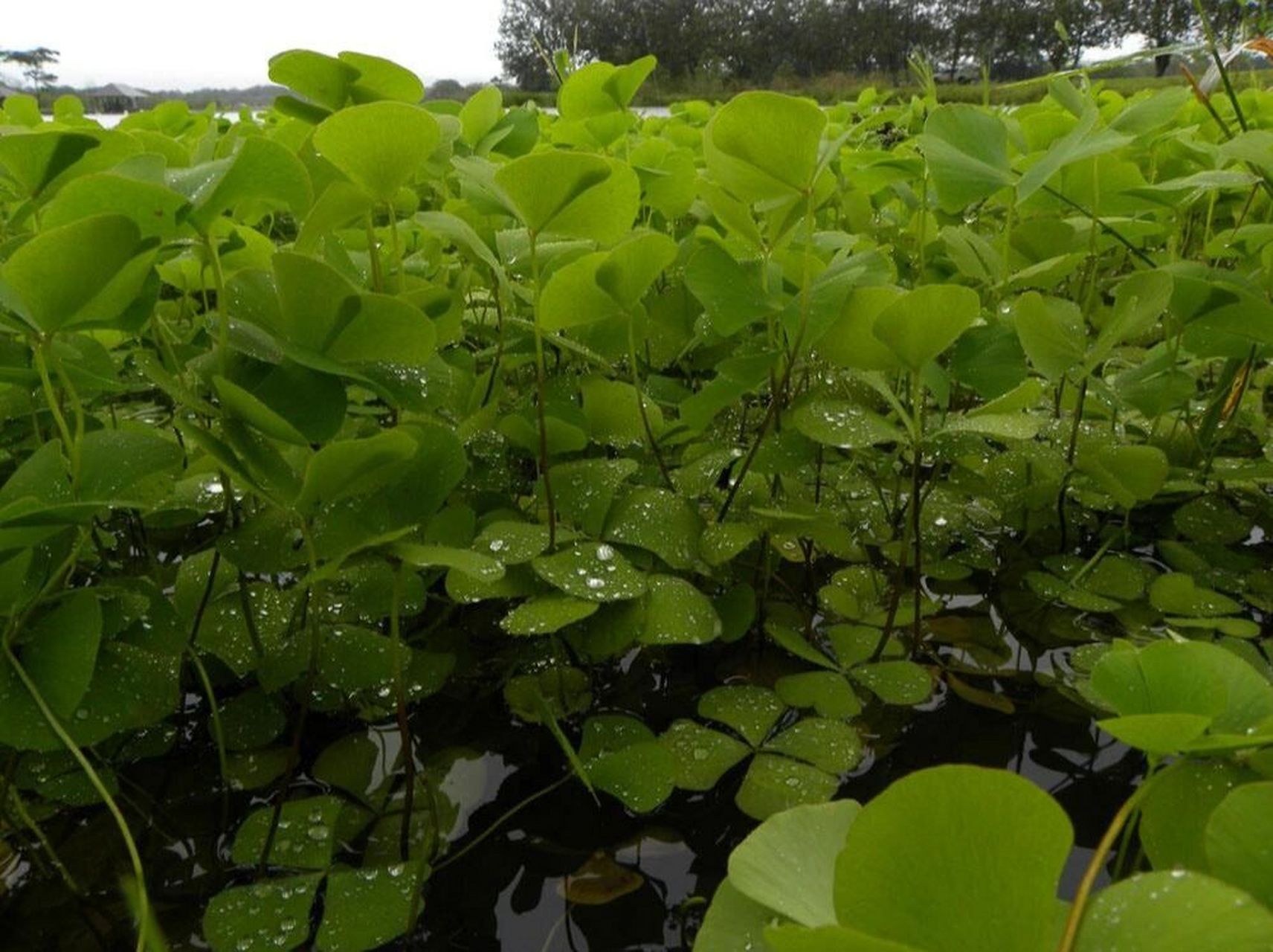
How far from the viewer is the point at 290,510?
557mm

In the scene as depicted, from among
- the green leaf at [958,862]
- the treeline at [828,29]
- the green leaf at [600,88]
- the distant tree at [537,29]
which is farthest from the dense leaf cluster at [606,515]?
the treeline at [828,29]

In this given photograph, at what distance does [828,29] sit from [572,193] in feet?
69.7

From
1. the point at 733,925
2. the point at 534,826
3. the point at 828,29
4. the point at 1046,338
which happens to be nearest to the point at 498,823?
the point at 534,826

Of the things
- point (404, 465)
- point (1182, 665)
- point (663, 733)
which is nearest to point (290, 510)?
point (404, 465)

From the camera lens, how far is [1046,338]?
2.44 ft

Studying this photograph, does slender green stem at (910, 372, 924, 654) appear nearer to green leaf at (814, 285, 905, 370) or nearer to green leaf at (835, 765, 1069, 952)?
green leaf at (814, 285, 905, 370)

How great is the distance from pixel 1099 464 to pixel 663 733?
18.1 inches

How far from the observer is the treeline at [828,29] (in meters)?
12.7

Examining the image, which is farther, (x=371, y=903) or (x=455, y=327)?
(x=455, y=327)

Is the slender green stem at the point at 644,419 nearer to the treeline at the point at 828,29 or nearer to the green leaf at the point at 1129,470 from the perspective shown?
the green leaf at the point at 1129,470

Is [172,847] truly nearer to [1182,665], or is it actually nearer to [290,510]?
[290,510]

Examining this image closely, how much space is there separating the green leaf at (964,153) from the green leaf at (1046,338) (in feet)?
0.44

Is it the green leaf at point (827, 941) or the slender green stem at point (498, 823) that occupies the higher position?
the green leaf at point (827, 941)

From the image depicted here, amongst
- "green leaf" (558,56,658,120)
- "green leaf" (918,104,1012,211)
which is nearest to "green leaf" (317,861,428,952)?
"green leaf" (918,104,1012,211)
